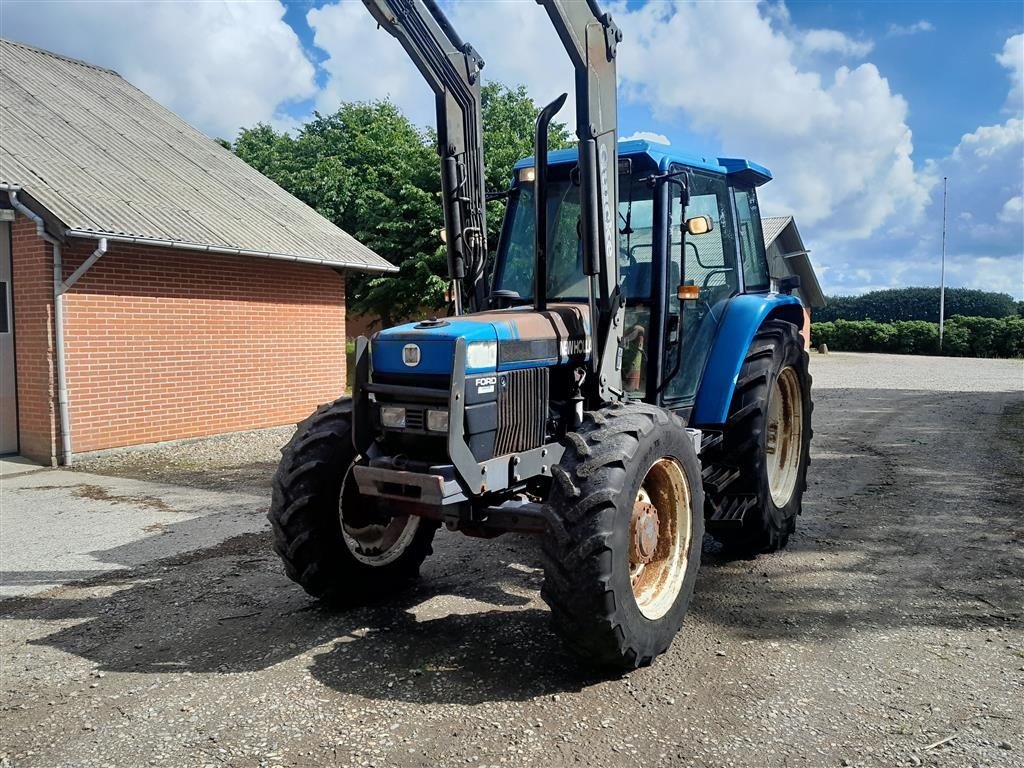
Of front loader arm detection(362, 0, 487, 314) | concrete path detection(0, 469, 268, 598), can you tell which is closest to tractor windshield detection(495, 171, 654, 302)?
front loader arm detection(362, 0, 487, 314)

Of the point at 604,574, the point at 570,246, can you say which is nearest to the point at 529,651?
the point at 604,574

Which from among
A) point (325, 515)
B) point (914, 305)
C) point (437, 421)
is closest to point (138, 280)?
point (325, 515)

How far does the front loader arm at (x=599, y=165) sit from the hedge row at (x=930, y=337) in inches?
1551

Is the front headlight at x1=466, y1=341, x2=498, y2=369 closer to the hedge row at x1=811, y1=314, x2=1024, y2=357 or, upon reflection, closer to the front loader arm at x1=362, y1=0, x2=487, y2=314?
the front loader arm at x1=362, y1=0, x2=487, y2=314

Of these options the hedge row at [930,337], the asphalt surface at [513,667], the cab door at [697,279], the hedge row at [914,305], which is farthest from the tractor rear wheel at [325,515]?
the hedge row at [914,305]

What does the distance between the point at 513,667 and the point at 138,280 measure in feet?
27.8

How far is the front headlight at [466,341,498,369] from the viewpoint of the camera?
147 inches

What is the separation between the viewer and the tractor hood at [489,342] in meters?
3.80

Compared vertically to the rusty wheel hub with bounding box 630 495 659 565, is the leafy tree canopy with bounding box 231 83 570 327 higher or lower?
higher

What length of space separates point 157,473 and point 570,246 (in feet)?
21.0

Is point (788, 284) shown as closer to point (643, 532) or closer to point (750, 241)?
point (750, 241)

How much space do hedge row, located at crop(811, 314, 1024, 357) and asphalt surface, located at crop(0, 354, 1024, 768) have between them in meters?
36.2

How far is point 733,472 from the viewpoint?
16.8ft

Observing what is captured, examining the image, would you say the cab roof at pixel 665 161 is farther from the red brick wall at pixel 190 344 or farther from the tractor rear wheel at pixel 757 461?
the red brick wall at pixel 190 344
